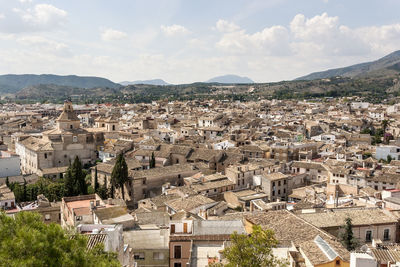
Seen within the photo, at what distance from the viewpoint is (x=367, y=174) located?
37.0 m

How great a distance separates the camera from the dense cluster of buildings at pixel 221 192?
16172 millimetres

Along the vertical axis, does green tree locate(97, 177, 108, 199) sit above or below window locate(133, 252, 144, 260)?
below

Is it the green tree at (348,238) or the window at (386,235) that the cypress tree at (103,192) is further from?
the window at (386,235)

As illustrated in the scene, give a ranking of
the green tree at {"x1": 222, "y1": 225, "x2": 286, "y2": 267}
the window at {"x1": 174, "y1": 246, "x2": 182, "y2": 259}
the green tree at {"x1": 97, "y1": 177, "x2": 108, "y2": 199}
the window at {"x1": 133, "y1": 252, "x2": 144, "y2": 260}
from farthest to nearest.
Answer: the green tree at {"x1": 97, "y1": 177, "x2": 108, "y2": 199}
the window at {"x1": 133, "y1": 252, "x2": 144, "y2": 260}
the window at {"x1": 174, "y1": 246, "x2": 182, "y2": 259}
the green tree at {"x1": 222, "y1": 225, "x2": 286, "y2": 267}

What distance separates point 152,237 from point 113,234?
446 centimetres

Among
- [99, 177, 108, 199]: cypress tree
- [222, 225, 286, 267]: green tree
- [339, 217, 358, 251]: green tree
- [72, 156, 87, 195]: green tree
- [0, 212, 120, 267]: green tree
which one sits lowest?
[99, 177, 108, 199]: cypress tree

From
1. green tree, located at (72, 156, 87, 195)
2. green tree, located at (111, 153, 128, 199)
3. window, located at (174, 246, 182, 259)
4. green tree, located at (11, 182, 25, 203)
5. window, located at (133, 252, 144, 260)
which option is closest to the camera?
window, located at (174, 246, 182, 259)

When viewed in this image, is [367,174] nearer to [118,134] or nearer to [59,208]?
[59,208]

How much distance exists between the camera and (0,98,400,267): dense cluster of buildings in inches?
637

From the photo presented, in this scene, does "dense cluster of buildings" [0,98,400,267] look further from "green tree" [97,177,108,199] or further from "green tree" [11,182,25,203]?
"green tree" [97,177,108,199]

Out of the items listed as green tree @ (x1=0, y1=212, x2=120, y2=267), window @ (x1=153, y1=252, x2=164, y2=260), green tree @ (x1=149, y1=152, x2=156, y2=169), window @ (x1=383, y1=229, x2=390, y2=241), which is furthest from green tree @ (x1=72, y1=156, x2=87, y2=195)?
green tree @ (x1=0, y1=212, x2=120, y2=267)

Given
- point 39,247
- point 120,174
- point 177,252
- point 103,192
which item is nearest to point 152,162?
point 120,174

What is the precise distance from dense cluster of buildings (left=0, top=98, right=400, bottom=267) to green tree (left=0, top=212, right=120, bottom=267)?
2739 millimetres

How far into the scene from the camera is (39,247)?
8781mm
